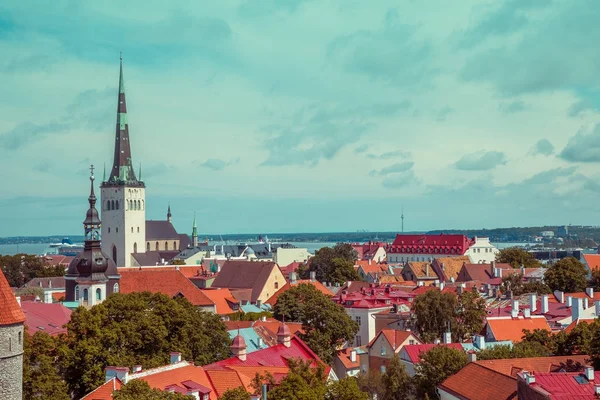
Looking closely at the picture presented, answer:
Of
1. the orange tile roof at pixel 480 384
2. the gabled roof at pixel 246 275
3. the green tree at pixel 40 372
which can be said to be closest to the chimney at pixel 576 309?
the orange tile roof at pixel 480 384

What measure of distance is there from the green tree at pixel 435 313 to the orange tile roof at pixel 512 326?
123 inches

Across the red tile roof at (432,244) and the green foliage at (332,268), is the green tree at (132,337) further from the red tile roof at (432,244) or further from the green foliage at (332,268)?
the red tile roof at (432,244)

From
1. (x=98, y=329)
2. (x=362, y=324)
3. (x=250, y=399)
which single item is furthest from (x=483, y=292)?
(x=250, y=399)

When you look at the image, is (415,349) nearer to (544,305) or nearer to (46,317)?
(544,305)

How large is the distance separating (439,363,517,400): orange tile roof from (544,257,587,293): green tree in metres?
55.7

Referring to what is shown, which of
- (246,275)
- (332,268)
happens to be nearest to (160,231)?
(332,268)

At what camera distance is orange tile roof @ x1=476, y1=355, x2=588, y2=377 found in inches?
1709

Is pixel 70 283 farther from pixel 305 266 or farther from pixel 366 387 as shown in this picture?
pixel 305 266

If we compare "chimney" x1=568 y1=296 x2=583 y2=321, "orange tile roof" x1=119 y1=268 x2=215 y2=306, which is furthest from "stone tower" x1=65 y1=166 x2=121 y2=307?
"chimney" x1=568 y1=296 x2=583 y2=321

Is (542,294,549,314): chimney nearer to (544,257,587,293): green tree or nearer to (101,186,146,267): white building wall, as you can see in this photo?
(544,257,587,293): green tree

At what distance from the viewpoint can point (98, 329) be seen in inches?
1774

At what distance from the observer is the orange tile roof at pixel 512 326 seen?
60.3m

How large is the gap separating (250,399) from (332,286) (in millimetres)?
80594

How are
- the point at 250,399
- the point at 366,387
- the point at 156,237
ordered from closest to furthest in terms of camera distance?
the point at 250,399 → the point at 366,387 → the point at 156,237
